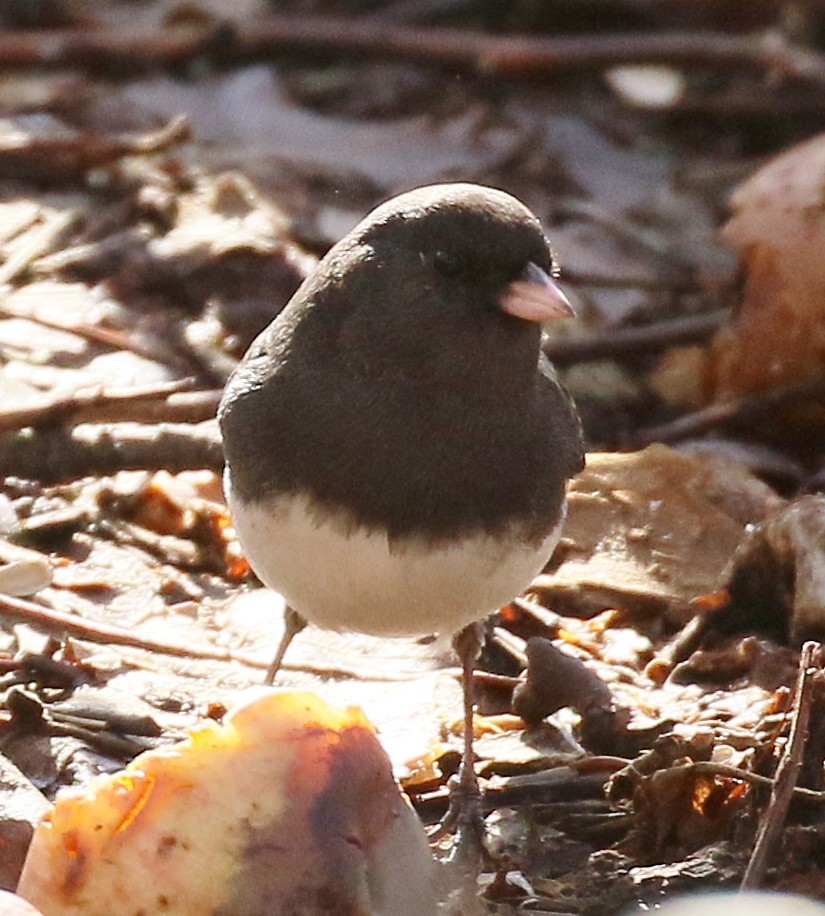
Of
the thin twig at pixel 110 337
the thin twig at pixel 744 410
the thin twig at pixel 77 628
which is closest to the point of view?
the thin twig at pixel 77 628

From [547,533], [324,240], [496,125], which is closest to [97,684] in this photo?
[547,533]

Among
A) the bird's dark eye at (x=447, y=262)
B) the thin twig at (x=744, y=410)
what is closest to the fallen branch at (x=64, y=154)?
the thin twig at (x=744, y=410)

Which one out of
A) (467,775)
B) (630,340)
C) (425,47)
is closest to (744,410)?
(630,340)

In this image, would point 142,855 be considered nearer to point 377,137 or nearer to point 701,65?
point 377,137

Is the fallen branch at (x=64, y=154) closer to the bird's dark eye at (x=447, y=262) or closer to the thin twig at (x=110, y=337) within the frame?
the thin twig at (x=110, y=337)

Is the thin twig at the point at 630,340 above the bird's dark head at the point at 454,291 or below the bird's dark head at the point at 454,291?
below

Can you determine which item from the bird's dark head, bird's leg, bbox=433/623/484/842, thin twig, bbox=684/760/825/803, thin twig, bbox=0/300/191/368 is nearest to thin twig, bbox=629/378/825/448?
thin twig, bbox=0/300/191/368
